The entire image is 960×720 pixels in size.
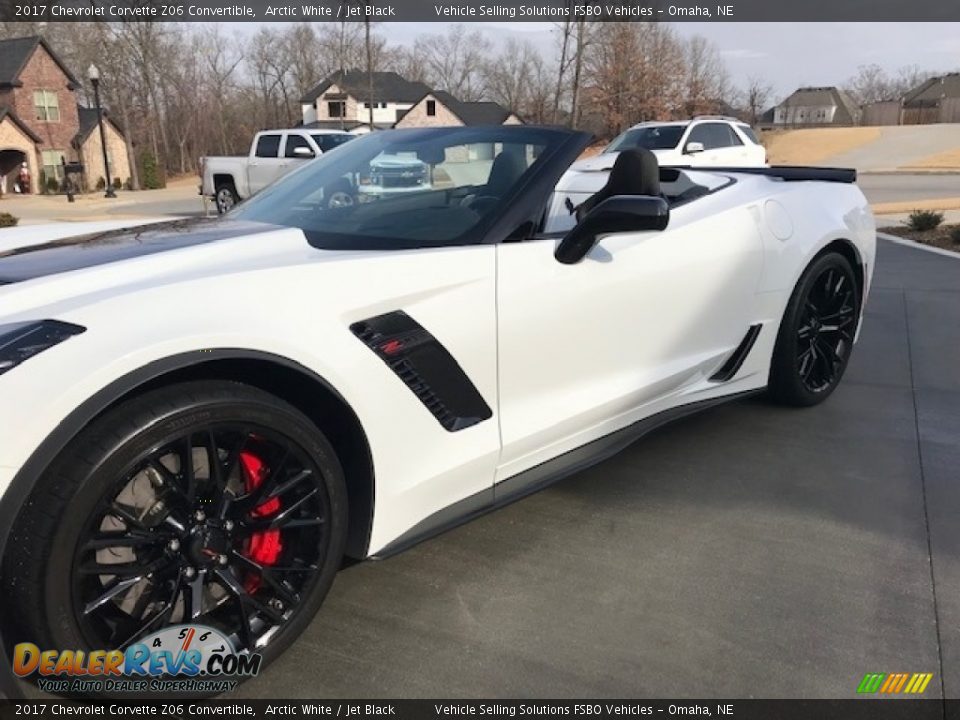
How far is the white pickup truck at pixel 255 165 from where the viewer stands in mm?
16469

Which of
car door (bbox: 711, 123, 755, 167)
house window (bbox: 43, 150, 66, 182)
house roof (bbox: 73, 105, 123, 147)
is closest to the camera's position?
car door (bbox: 711, 123, 755, 167)

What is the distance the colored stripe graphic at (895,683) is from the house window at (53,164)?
145 ft

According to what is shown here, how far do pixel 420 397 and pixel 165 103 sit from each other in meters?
54.2

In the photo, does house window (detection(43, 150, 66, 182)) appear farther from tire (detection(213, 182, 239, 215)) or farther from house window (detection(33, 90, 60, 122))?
tire (detection(213, 182, 239, 215))

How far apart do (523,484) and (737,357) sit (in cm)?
140

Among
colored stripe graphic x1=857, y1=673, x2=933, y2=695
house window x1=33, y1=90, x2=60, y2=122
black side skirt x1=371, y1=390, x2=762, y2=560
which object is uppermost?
house window x1=33, y1=90, x2=60, y2=122

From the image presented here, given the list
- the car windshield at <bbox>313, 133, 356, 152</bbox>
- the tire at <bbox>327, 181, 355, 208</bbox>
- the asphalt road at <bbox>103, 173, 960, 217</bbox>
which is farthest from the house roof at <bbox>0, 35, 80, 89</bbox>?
the tire at <bbox>327, 181, 355, 208</bbox>

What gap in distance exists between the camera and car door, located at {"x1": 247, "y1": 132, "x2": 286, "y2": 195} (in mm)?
16375

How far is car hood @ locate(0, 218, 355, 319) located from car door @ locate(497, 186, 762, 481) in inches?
23.7

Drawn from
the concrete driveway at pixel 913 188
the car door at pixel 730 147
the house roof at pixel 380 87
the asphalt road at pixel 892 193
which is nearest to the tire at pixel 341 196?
the car door at pixel 730 147

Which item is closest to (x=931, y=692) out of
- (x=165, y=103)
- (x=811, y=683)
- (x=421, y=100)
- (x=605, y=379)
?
(x=811, y=683)

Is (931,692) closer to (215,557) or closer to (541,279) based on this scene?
(541,279)

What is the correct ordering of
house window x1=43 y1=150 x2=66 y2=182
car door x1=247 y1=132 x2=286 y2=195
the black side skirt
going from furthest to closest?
house window x1=43 y1=150 x2=66 y2=182 → car door x1=247 y1=132 x2=286 y2=195 → the black side skirt

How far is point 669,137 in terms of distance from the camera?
1370cm
